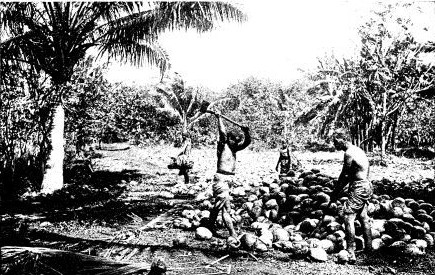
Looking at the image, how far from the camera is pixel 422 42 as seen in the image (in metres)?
15.1

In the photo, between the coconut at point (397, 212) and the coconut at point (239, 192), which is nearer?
the coconut at point (397, 212)

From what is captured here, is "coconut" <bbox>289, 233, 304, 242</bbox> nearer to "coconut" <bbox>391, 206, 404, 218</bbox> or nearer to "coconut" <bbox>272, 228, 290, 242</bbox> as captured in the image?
"coconut" <bbox>272, 228, 290, 242</bbox>

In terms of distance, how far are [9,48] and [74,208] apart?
336 cm

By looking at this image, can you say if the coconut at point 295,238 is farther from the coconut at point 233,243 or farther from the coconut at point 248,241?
the coconut at point 233,243

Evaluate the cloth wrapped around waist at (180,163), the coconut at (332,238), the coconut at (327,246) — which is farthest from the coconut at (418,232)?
the cloth wrapped around waist at (180,163)

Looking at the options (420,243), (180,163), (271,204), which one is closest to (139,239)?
(271,204)

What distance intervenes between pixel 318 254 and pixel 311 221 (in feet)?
3.45

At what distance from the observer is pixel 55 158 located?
7996 millimetres

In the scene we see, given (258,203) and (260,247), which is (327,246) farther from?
(258,203)

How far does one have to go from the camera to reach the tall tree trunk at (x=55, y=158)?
793 centimetres

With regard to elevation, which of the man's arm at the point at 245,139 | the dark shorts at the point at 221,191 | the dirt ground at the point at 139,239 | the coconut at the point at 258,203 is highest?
the man's arm at the point at 245,139

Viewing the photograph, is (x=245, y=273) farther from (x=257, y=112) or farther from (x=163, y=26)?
(x=257, y=112)

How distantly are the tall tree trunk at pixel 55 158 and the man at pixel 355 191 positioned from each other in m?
6.09

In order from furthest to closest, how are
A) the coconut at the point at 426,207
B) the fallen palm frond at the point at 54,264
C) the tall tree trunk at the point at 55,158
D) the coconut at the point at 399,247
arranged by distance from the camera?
1. the tall tree trunk at the point at 55,158
2. the coconut at the point at 426,207
3. the coconut at the point at 399,247
4. the fallen palm frond at the point at 54,264
